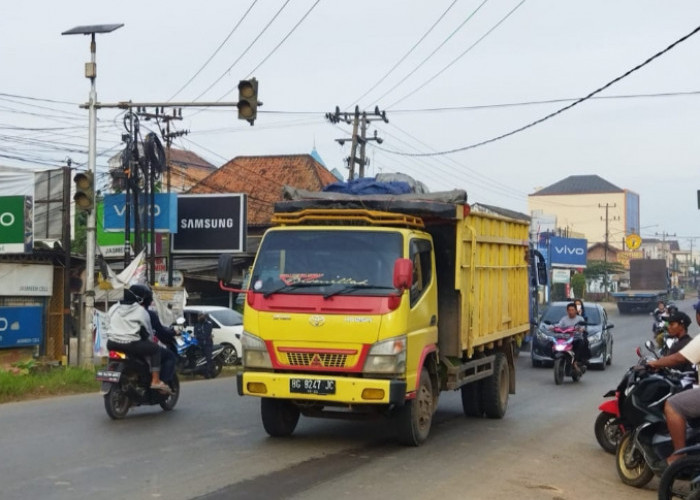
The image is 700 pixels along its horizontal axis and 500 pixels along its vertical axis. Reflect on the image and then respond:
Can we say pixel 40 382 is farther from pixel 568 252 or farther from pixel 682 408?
pixel 568 252

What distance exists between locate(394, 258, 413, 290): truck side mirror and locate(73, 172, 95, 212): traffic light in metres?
9.13

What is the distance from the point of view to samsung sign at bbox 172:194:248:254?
3556 cm

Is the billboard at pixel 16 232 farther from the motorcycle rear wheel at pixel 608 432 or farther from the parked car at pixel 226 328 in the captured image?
the motorcycle rear wheel at pixel 608 432

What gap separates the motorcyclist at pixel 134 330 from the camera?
457 inches

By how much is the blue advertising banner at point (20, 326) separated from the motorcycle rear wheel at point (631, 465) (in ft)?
52.5

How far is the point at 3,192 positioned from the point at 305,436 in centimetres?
1761

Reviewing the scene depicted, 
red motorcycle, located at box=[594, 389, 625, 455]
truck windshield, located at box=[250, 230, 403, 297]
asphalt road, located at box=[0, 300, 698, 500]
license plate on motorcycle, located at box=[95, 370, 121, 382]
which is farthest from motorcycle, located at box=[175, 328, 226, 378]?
red motorcycle, located at box=[594, 389, 625, 455]

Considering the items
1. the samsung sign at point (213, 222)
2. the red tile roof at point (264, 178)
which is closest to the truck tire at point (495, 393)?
the samsung sign at point (213, 222)

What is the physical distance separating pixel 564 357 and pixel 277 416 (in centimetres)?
960

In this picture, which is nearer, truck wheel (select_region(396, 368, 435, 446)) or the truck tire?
truck wheel (select_region(396, 368, 435, 446))

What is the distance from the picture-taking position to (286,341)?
9562mm

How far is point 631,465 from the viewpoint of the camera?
27.7ft

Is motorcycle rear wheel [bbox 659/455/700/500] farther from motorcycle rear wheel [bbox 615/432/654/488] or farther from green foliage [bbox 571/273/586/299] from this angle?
green foliage [bbox 571/273/586/299]

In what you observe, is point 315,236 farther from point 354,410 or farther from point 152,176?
point 152,176
